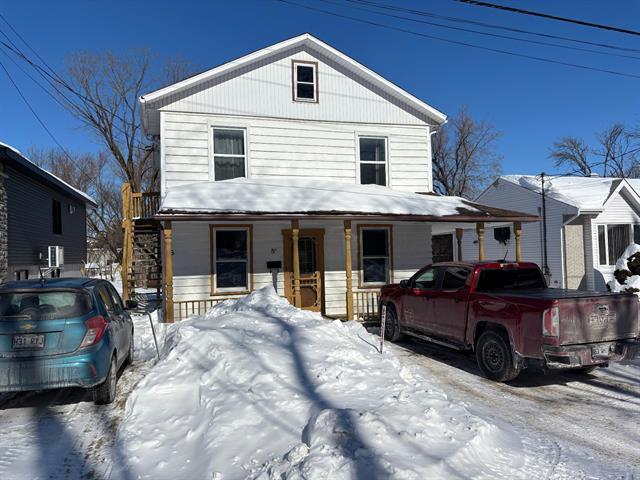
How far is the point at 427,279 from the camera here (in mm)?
9539

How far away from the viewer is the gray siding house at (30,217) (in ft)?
51.6

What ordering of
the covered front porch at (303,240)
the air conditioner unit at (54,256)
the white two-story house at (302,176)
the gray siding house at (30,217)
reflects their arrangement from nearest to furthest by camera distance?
the covered front porch at (303,240) → the white two-story house at (302,176) → the gray siding house at (30,217) → the air conditioner unit at (54,256)

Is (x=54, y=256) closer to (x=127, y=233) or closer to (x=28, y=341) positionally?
(x=127, y=233)

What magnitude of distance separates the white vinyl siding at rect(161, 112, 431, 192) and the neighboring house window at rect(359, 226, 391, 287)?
62.2 inches

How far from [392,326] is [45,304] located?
256 inches

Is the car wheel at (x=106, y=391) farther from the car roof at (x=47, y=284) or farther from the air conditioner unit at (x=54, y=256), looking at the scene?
the air conditioner unit at (x=54, y=256)

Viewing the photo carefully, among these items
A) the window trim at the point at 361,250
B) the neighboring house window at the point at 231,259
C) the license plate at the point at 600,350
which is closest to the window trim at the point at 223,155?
the neighboring house window at the point at 231,259

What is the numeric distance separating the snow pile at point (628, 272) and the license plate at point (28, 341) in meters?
16.8

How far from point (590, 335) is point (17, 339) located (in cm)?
712

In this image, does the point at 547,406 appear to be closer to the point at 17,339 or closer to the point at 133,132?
A: the point at 17,339

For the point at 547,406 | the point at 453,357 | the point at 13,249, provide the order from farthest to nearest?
the point at 13,249
the point at 453,357
the point at 547,406

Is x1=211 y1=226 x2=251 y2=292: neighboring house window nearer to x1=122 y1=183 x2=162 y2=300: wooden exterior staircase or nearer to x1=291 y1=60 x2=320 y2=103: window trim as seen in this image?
x1=122 y1=183 x2=162 y2=300: wooden exterior staircase

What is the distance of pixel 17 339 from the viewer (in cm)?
553

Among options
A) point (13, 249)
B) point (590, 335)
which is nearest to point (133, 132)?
point (13, 249)
